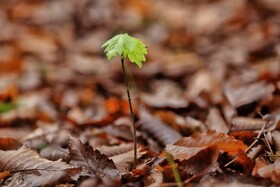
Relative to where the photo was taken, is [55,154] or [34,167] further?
[55,154]

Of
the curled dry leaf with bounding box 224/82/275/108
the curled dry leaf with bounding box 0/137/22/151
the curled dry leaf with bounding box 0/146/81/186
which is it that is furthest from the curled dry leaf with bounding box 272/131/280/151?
the curled dry leaf with bounding box 0/137/22/151

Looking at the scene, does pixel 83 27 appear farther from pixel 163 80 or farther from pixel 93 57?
pixel 163 80

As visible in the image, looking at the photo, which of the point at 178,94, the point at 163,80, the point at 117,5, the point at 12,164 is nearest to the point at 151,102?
the point at 178,94

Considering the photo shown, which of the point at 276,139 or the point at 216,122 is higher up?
the point at 216,122

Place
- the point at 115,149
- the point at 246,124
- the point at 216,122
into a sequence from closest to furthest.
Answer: the point at 115,149, the point at 246,124, the point at 216,122

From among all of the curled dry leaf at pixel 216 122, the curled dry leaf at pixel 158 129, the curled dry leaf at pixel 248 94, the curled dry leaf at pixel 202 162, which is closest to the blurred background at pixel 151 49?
the curled dry leaf at pixel 248 94

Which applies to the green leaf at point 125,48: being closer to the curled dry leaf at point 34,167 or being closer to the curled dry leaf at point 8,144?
the curled dry leaf at point 34,167

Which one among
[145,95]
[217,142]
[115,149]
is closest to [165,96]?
[145,95]

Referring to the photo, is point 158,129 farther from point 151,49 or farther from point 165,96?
point 151,49
